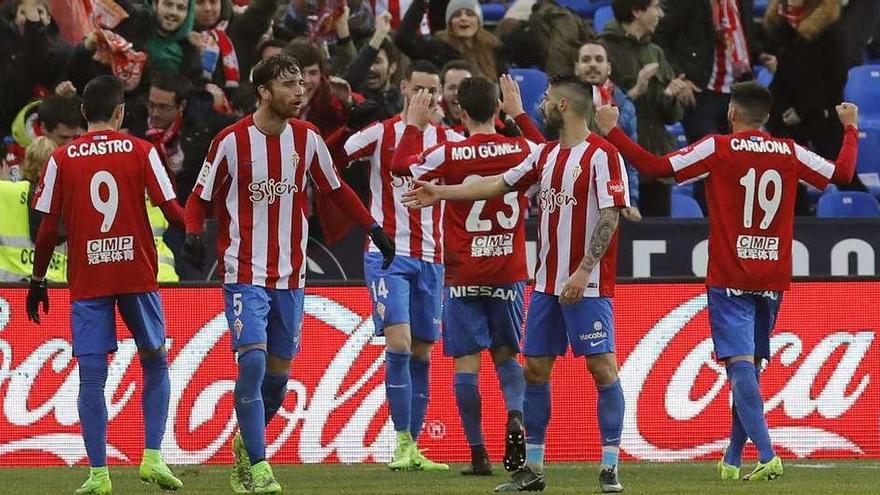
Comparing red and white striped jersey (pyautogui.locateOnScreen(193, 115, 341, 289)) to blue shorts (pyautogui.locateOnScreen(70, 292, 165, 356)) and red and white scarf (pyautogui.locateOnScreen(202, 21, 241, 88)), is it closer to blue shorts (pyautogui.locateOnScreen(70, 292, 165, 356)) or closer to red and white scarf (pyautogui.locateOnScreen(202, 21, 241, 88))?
blue shorts (pyautogui.locateOnScreen(70, 292, 165, 356))

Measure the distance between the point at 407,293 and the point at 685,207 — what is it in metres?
4.95

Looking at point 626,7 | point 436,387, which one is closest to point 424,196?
point 436,387

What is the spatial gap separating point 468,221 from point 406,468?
1.69 metres

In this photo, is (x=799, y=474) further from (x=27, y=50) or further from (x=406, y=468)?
(x=27, y=50)

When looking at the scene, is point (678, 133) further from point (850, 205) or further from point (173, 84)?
point (173, 84)

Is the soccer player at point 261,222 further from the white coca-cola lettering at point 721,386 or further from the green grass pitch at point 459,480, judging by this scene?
the white coca-cola lettering at point 721,386

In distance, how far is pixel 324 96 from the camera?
13.8 m

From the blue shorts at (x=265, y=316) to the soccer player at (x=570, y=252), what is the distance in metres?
0.88

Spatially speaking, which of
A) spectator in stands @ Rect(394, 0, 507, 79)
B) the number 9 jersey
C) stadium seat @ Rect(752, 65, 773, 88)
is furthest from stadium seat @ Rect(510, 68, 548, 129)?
the number 9 jersey

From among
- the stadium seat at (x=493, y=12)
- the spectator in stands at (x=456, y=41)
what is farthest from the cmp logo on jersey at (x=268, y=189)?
the stadium seat at (x=493, y=12)

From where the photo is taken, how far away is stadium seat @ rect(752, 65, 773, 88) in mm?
17531

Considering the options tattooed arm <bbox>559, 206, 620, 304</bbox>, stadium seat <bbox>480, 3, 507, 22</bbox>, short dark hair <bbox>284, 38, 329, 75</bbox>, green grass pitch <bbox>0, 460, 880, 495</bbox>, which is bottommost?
green grass pitch <bbox>0, 460, 880, 495</bbox>

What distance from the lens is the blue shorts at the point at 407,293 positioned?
11711mm

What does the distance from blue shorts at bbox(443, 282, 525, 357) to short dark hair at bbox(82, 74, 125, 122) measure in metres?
2.59
